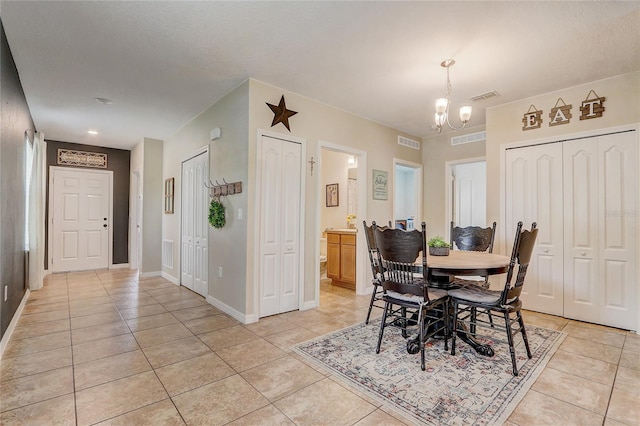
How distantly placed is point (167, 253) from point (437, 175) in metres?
5.05

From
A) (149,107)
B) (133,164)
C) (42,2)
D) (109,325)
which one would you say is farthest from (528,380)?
(133,164)

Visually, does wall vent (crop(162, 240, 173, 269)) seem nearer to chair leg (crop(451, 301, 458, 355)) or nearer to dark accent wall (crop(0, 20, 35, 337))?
dark accent wall (crop(0, 20, 35, 337))

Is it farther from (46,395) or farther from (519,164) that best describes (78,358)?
(519,164)

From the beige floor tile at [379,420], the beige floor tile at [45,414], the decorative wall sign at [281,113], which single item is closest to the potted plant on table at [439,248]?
the beige floor tile at [379,420]

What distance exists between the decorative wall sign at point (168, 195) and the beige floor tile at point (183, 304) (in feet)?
6.44

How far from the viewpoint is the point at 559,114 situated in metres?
3.59

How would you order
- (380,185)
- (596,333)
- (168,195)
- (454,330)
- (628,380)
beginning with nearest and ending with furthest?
(628,380) → (454,330) → (596,333) → (380,185) → (168,195)

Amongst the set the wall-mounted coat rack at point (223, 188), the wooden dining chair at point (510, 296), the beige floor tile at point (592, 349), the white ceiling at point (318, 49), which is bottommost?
the beige floor tile at point (592, 349)

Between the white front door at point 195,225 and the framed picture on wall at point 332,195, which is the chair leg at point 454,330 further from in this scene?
the framed picture on wall at point 332,195

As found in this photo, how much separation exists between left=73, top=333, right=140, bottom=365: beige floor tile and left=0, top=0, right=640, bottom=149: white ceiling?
8.58ft

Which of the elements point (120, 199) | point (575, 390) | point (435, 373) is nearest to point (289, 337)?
point (435, 373)

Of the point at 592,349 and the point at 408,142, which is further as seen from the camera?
the point at 408,142

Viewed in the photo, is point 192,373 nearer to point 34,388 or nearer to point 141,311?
point 34,388

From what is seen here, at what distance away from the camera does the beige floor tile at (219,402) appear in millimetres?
1743
